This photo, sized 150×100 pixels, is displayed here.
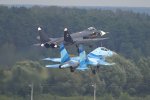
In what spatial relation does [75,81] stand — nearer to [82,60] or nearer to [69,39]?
[69,39]

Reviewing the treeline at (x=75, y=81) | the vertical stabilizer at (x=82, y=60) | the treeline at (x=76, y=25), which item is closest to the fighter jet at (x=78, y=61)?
the vertical stabilizer at (x=82, y=60)

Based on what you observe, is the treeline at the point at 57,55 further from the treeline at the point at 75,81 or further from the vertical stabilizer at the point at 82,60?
the vertical stabilizer at the point at 82,60

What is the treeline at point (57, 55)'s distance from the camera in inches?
2511

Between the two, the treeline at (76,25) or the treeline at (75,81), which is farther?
the treeline at (76,25)

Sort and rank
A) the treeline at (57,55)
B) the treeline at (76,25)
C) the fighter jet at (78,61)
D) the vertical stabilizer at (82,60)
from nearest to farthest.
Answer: the fighter jet at (78,61), the vertical stabilizer at (82,60), the treeline at (57,55), the treeline at (76,25)

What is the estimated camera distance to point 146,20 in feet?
358

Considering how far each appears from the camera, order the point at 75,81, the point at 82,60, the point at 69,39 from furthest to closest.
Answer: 1. the point at 75,81
2. the point at 69,39
3. the point at 82,60

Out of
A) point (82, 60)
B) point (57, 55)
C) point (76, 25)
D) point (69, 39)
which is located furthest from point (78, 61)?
point (76, 25)

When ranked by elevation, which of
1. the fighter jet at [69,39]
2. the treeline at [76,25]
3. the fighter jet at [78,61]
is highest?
the fighter jet at [69,39]

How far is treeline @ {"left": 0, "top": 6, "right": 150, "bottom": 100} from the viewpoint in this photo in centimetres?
6378

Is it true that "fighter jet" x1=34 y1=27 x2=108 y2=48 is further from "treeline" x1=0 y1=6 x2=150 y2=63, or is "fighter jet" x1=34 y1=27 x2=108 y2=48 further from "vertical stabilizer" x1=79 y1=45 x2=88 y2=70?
"treeline" x1=0 y1=6 x2=150 y2=63

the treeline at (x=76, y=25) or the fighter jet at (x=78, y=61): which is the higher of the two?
the fighter jet at (x=78, y=61)

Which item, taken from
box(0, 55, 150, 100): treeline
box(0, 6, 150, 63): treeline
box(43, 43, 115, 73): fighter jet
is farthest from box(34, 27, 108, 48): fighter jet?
box(0, 6, 150, 63): treeline

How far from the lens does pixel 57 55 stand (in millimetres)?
75438
